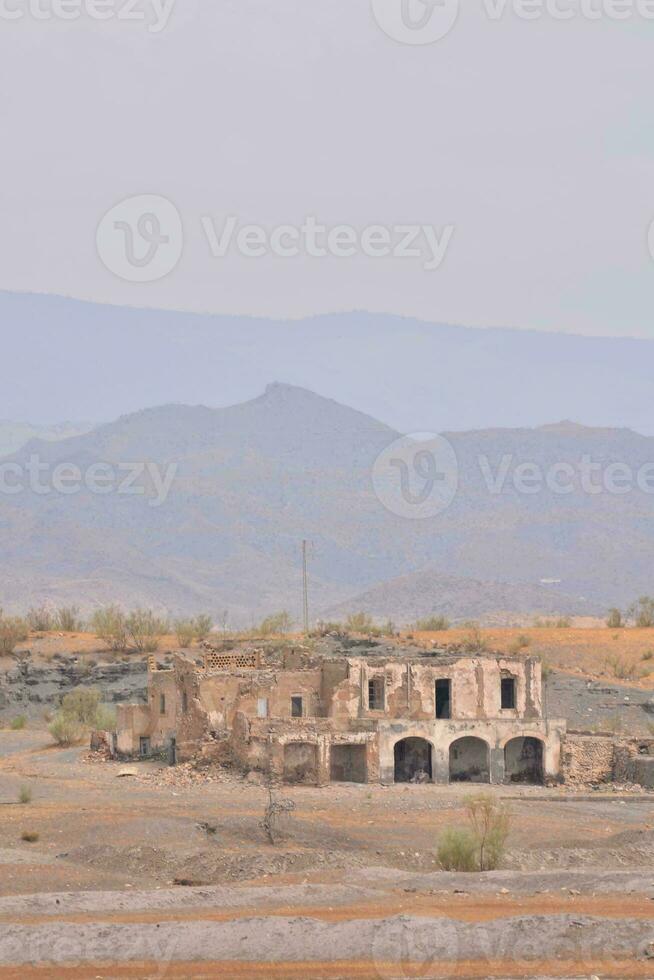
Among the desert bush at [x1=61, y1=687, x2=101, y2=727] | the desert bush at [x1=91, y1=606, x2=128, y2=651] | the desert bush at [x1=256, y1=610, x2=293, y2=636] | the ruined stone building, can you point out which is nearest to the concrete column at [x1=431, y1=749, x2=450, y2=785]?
the ruined stone building

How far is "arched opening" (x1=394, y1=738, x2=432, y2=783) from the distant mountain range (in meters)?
84.6

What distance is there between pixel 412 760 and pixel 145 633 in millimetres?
36472

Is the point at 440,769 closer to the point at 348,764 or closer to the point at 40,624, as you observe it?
the point at 348,764

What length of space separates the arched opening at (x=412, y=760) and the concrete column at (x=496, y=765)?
5.95ft

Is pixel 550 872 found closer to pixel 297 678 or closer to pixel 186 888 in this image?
pixel 186 888

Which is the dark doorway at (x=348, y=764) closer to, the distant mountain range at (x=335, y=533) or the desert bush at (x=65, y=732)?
the desert bush at (x=65, y=732)

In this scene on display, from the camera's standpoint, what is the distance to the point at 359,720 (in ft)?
170

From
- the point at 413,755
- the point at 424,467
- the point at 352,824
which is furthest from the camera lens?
the point at 424,467

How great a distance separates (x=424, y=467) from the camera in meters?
188

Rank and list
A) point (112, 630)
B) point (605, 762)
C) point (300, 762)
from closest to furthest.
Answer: point (300, 762) < point (605, 762) < point (112, 630)

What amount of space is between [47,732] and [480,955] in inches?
1678

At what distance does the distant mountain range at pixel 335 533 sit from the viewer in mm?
150125

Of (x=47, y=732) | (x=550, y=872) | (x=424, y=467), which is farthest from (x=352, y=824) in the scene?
(x=424, y=467)

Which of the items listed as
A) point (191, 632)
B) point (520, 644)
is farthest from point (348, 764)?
point (191, 632)
